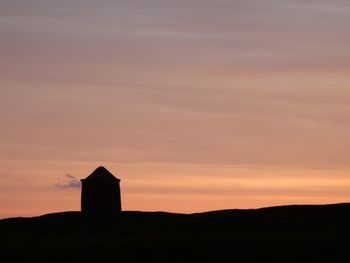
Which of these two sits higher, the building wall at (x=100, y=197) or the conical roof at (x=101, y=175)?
the conical roof at (x=101, y=175)

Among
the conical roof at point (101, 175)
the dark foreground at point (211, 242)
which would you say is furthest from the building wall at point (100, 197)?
the dark foreground at point (211, 242)

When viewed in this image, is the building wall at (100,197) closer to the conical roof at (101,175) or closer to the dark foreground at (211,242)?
the conical roof at (101,175)

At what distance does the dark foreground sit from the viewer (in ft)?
135

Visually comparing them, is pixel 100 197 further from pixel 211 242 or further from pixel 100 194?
pixel 211 242

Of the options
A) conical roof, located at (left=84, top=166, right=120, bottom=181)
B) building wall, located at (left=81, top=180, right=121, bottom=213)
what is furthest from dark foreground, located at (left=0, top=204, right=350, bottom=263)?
conical roof, located at (left=84, top=166, right=120, bottom=181)

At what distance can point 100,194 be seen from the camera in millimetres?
69375

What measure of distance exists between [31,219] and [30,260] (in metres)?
26.7

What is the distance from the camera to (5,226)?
205ft

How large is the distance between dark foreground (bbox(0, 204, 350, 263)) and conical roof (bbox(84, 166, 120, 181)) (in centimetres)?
1211

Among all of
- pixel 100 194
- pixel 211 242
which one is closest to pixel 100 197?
pixel 100 194

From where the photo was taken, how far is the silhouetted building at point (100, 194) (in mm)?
68938

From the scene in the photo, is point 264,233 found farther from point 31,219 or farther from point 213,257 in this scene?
point 31,219

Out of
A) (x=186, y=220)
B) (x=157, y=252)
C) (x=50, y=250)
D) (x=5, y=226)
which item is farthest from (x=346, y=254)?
(x=5, y=226)

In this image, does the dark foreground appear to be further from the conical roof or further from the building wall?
the conical roof
